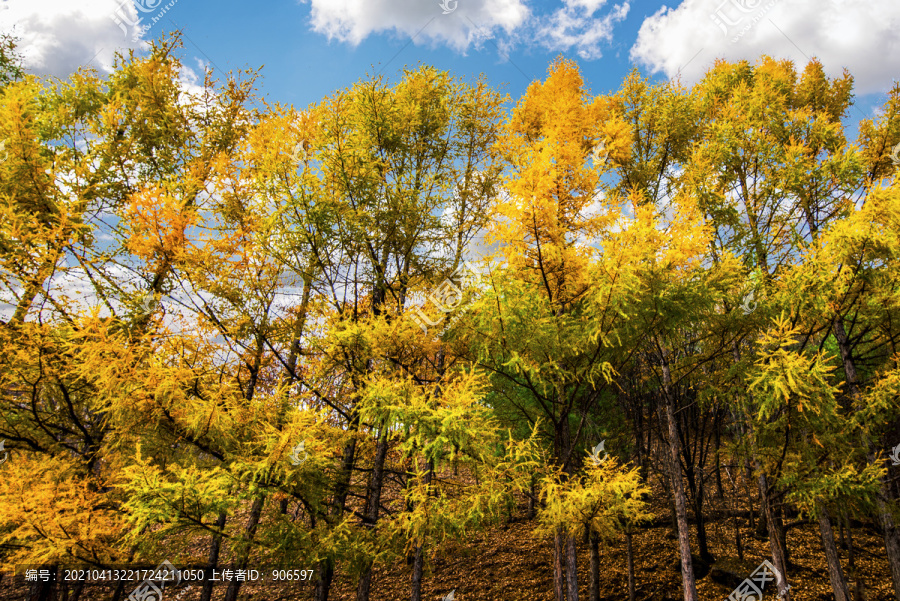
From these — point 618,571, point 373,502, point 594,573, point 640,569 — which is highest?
point 373,502

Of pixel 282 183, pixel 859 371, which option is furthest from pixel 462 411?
pixel 859 371

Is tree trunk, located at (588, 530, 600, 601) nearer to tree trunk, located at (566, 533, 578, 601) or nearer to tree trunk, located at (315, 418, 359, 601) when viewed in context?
tree trunk, located at (566, 533, 578, 601)

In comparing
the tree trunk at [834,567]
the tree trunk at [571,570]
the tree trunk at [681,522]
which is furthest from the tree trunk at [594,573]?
the tree trunk at [834,567]

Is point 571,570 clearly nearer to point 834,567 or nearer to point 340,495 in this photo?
point 340,495

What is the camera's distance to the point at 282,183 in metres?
5.95

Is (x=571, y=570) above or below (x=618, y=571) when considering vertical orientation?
above

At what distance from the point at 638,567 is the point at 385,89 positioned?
40.3 feet

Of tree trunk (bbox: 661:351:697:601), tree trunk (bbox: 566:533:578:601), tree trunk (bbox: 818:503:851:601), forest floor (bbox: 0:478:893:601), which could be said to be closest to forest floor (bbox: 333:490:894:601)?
forest floor (bbox: 0:478:893:601)

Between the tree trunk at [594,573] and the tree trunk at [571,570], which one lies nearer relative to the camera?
the tree trunk at [571,570]

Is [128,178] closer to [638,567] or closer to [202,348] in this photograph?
[202,348]

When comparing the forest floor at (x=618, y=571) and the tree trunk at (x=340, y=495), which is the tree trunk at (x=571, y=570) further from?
the forest floor at (x=618, y=571)

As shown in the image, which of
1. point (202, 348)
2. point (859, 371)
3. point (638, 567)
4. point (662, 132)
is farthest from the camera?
point (859, 371)

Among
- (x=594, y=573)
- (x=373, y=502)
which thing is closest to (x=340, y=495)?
(x=373, y=502)

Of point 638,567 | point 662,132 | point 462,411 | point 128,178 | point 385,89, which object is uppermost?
point 662,132
